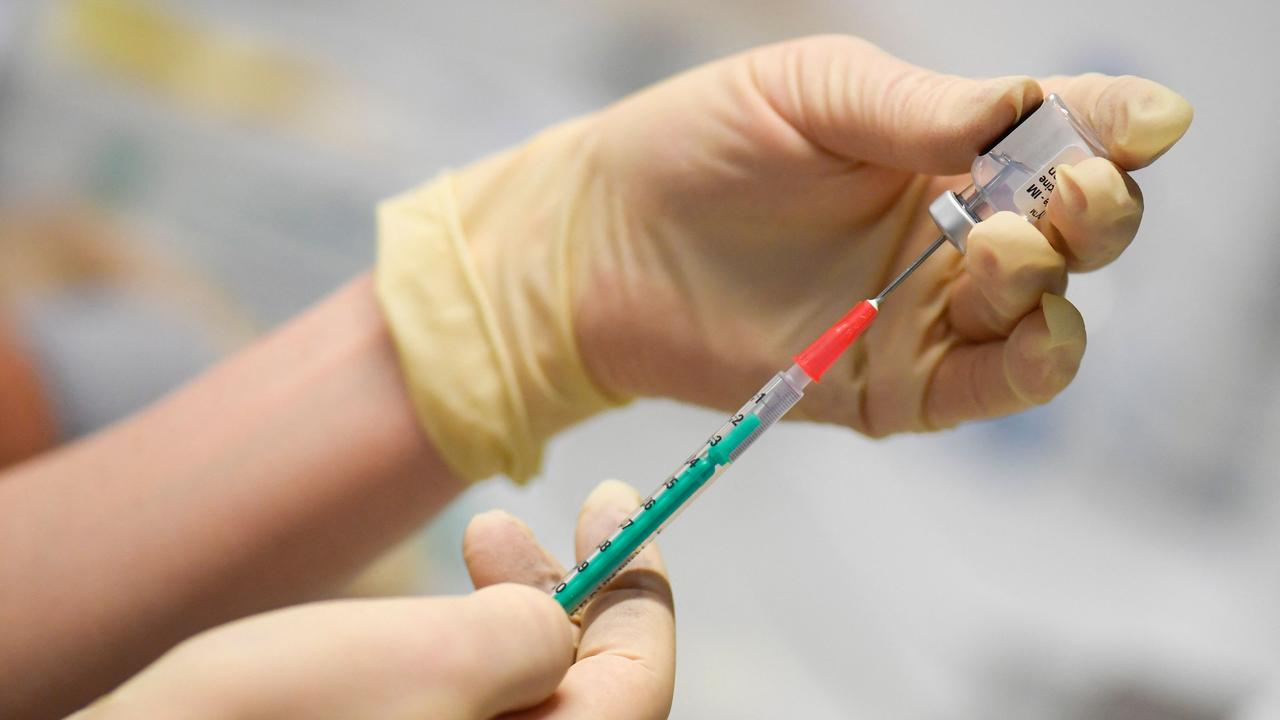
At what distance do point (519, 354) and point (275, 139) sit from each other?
2.86ft

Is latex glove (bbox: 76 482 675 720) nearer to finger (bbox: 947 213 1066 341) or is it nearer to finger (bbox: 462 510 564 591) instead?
finger (bbox: 462 510 564 591)

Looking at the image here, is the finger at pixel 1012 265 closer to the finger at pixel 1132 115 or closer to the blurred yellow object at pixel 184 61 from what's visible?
the finger at pixel 1132 115

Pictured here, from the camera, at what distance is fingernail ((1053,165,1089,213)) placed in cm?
58

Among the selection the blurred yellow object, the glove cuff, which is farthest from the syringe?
the blurred yellow object

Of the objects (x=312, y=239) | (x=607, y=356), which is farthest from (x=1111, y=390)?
(x=312, y=239)

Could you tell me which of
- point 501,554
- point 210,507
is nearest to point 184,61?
point 210,507

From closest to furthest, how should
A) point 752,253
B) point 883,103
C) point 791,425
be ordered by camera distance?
1. point 883,103
2. point 752,253
3. point 791,425

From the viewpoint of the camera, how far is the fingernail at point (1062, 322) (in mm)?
621

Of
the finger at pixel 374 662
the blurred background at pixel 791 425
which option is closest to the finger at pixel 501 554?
the finger at pixel 374 662

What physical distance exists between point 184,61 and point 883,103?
1355 millimetres

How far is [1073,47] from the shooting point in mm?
1366

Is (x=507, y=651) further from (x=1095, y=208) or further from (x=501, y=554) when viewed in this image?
(x=1095, y=208)

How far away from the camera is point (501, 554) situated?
2.29 ft

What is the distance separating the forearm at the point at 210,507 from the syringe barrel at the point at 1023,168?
0.57 metres
